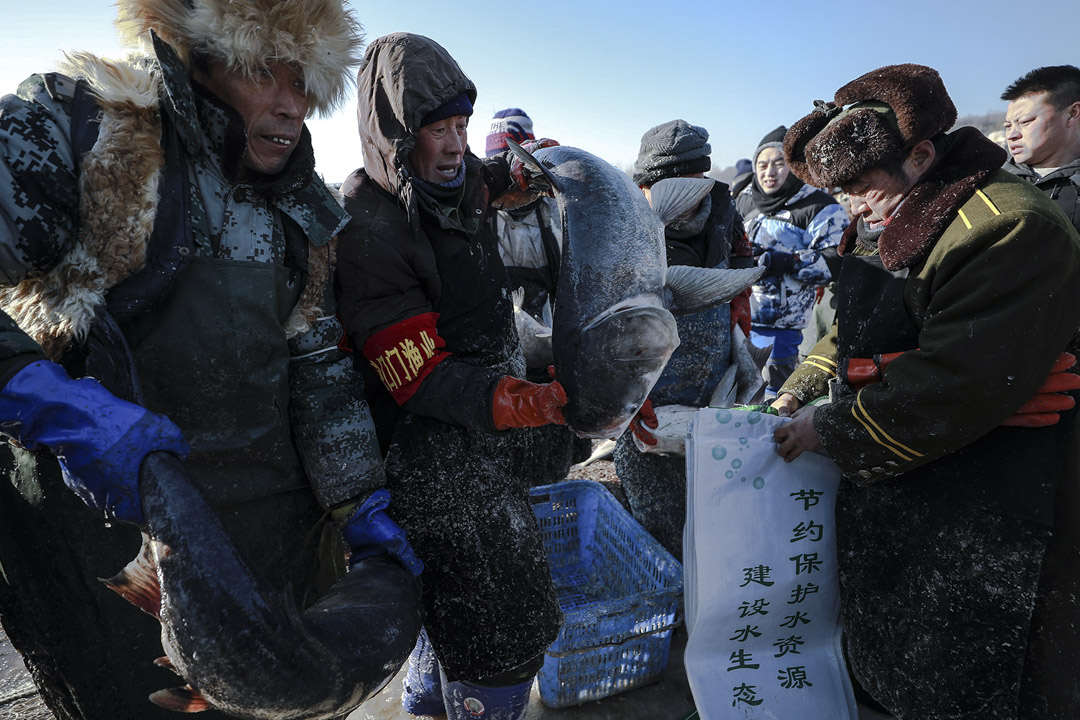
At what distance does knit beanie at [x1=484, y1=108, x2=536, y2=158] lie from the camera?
357cm

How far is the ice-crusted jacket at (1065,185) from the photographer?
3113 mm

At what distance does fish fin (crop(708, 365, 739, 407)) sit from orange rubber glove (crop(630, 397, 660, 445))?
50 centimetres

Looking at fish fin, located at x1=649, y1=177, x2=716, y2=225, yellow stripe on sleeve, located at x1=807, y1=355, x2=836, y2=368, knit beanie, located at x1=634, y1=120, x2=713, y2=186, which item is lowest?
yellow stripe on sleeve, located at x1=807, y1=355, x2=836, y2=368

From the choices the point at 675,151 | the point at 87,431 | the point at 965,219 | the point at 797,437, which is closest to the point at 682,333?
the point at 675,151

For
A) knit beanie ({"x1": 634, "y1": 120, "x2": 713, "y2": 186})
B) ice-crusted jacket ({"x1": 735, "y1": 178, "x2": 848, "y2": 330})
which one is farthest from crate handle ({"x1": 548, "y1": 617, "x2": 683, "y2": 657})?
ice-crusted jacket ({"x1": 735, "y1": 178, "x2": 848, "y2": 330})

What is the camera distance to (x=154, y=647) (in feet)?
5.13

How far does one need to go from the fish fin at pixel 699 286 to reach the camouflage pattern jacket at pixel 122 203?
1.02 metres

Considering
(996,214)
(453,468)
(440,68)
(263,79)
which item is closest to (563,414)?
(453,468)

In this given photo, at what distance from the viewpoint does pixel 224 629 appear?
0.95m

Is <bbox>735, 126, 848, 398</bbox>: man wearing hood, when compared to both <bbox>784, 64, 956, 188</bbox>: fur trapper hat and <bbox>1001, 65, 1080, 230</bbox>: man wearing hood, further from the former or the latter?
<bbox>784, 64, 956, 188</bbox>: fur trapper hat

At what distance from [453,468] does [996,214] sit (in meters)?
1.66

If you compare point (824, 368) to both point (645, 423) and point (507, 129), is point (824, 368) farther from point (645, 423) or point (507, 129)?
point (507, 129)

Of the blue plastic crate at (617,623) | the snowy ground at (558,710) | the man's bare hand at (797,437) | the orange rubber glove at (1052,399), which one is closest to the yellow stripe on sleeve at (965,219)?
the orange rubber glove at (1052,399)

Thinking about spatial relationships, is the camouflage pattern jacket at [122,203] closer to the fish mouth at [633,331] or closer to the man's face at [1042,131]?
the fish mouth at [633,331]
